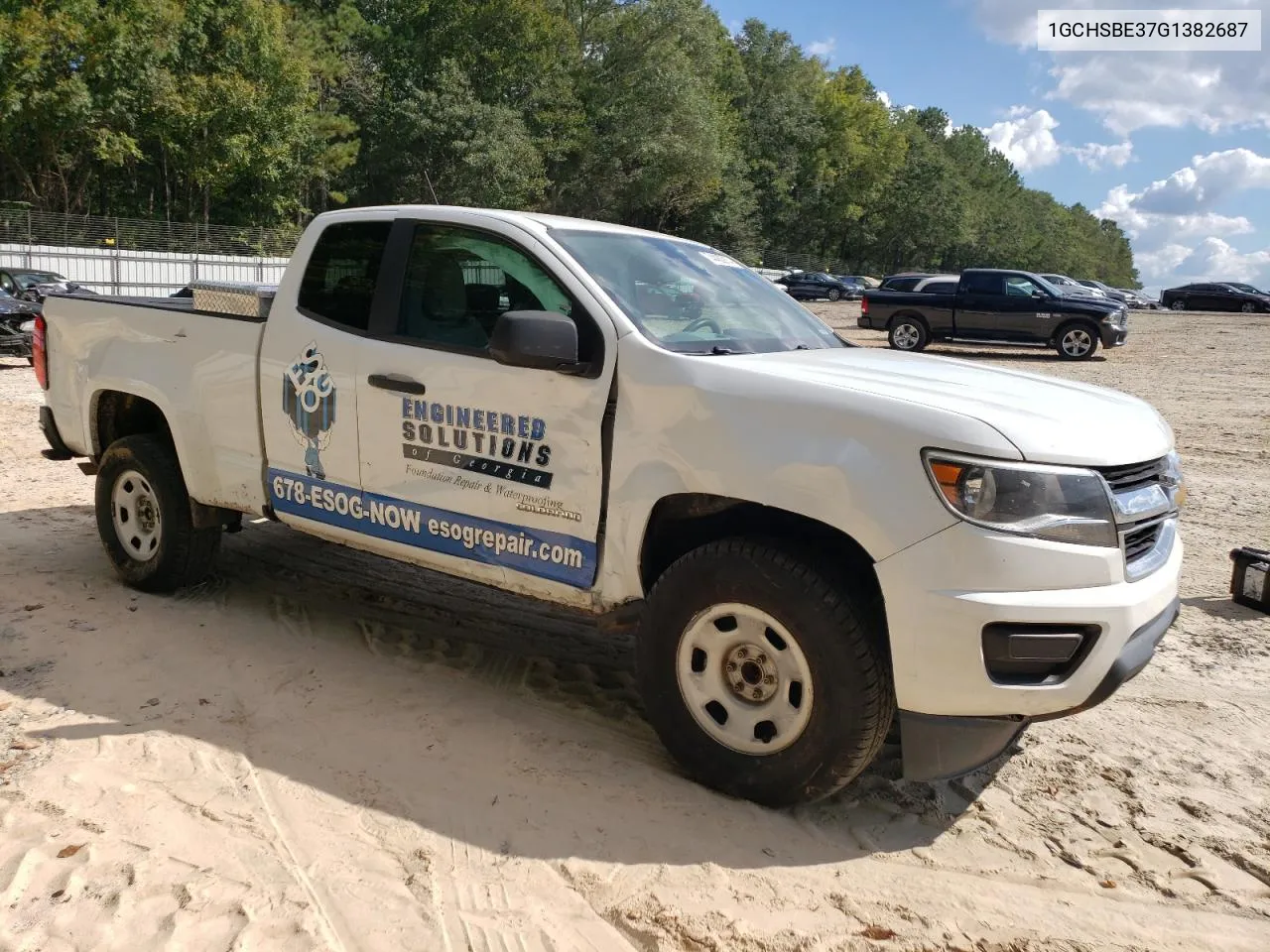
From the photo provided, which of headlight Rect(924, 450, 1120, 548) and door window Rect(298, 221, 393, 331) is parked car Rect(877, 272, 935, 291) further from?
headlight Rect(924, 450, 1120, 548)

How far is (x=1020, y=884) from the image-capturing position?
10.3ft

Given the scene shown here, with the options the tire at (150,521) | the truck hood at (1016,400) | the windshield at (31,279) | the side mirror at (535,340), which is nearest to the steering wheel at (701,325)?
the truck hood at (1016,400)

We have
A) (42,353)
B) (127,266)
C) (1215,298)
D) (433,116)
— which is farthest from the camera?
(433,116)

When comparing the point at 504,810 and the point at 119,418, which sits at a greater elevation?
the point at 119,418

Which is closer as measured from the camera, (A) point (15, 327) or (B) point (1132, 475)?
(B) point (1132, 475)

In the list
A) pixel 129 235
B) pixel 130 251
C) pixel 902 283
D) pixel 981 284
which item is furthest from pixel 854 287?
pixel 130 251

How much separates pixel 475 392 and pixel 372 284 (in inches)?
35.1

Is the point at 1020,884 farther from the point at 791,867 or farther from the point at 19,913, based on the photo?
the point at 19,913

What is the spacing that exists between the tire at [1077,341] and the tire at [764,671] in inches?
738

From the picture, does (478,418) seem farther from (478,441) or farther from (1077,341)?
(1077,341)

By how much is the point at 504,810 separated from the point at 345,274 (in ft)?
8.08

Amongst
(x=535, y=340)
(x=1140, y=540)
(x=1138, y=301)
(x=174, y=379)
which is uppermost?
(x=1138, y=301)

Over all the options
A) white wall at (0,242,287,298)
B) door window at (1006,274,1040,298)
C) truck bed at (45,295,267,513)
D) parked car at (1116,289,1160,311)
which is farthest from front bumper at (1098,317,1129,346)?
parked car at (1116,289,1160,311)

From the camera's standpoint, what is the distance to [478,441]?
13.0 feet
